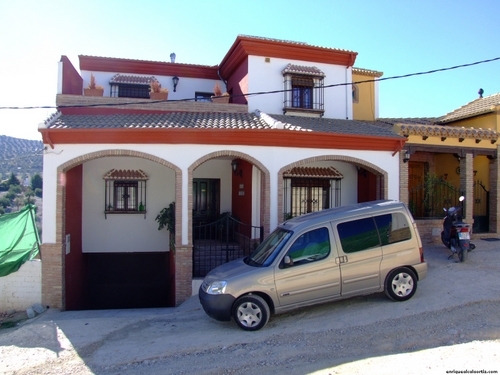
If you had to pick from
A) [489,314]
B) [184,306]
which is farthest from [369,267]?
[184,306]

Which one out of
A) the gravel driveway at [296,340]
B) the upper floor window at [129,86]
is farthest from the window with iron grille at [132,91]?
the gravel driveway at [296,340]

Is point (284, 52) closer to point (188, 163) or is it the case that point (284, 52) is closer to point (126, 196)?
point (188, 163)

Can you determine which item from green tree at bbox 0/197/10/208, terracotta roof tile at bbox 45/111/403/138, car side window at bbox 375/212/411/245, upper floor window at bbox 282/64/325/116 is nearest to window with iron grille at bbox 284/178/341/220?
terracotta roof tile at bbox 45/111/403/138

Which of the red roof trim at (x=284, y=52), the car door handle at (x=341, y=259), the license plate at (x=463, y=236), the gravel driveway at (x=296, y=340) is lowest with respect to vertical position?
the gravel driveway at (x=296, y=340)

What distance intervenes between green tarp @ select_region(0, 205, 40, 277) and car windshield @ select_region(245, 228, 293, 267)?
211 inches

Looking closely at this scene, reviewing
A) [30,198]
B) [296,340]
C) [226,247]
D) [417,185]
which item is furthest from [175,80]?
[296,340]

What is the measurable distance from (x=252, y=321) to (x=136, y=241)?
6887mm

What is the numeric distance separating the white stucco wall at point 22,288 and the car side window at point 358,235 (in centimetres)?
667

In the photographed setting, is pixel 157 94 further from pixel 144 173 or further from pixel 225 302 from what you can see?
pixel 225 302

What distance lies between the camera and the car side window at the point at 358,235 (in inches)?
262

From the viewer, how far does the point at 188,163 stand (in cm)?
928

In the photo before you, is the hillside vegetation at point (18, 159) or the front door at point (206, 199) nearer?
the front door at point (206, 199)

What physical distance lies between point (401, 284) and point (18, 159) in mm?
32796

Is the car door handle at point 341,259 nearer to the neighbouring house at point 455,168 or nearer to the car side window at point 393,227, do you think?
the car side window at point 393,227
